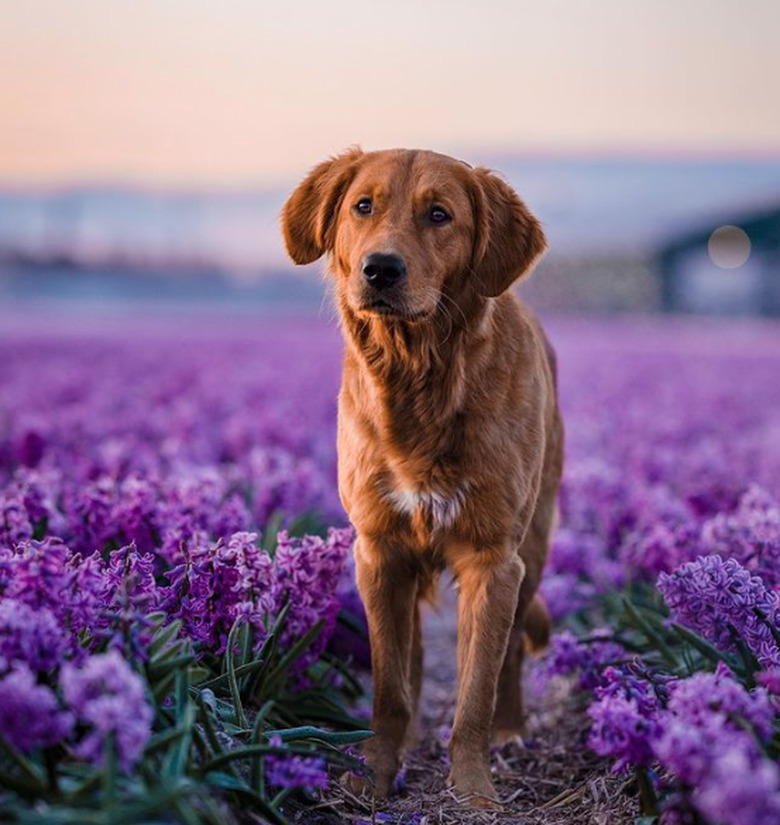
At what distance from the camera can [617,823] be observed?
327 cm

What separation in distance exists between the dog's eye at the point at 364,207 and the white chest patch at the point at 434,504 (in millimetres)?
922

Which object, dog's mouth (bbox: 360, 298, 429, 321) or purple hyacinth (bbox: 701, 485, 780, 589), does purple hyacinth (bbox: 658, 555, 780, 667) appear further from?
dog's mouth (bbox: 360, 298, 429, 321)

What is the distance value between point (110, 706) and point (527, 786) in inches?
83.2

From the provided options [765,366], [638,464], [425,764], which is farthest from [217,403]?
[765,366]

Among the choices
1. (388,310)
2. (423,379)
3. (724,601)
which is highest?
(388,310)

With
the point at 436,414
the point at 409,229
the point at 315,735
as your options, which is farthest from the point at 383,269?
the point at 315,735

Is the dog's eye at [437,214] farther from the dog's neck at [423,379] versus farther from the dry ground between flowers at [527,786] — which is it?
the dry ground between flowers at [527,786]

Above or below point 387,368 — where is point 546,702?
below

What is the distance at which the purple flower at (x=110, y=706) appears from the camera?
2.31m

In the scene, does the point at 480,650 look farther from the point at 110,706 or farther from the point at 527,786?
the point at 110,706

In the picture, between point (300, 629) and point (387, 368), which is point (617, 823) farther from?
point (387, 368)

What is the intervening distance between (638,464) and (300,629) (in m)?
3.94

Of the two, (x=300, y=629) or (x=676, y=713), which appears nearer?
(x=676, y=713)

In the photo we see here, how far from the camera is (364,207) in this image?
395cm
